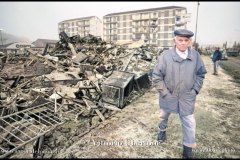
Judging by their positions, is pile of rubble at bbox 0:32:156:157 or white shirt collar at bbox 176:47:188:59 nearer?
white shirt collar at bbox 176:47:188:59

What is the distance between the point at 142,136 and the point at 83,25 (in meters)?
82.0

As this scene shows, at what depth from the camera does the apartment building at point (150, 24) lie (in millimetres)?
65125

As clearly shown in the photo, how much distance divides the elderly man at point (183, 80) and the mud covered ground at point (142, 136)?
30.3 inches

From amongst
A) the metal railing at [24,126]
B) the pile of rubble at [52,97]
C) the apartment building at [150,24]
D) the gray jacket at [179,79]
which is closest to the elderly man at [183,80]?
the gray jacket at [179,79]

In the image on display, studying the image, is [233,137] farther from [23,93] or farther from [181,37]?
[23,93]

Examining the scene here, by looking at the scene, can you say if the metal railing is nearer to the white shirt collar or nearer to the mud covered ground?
the mud covered ground

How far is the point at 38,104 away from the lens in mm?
6004

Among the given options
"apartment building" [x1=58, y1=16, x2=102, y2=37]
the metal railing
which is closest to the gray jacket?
the metal railing

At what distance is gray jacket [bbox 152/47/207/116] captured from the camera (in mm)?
3406

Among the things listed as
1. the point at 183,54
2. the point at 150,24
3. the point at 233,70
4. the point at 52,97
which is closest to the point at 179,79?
the point at 183,54

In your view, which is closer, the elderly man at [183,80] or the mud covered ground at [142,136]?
the elderly man at [183,80]

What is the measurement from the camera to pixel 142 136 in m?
4.52

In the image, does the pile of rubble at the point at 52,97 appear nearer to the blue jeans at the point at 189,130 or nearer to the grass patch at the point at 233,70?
the blue jeans at the point at 189,130

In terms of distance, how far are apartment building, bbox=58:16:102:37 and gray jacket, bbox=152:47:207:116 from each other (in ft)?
260
